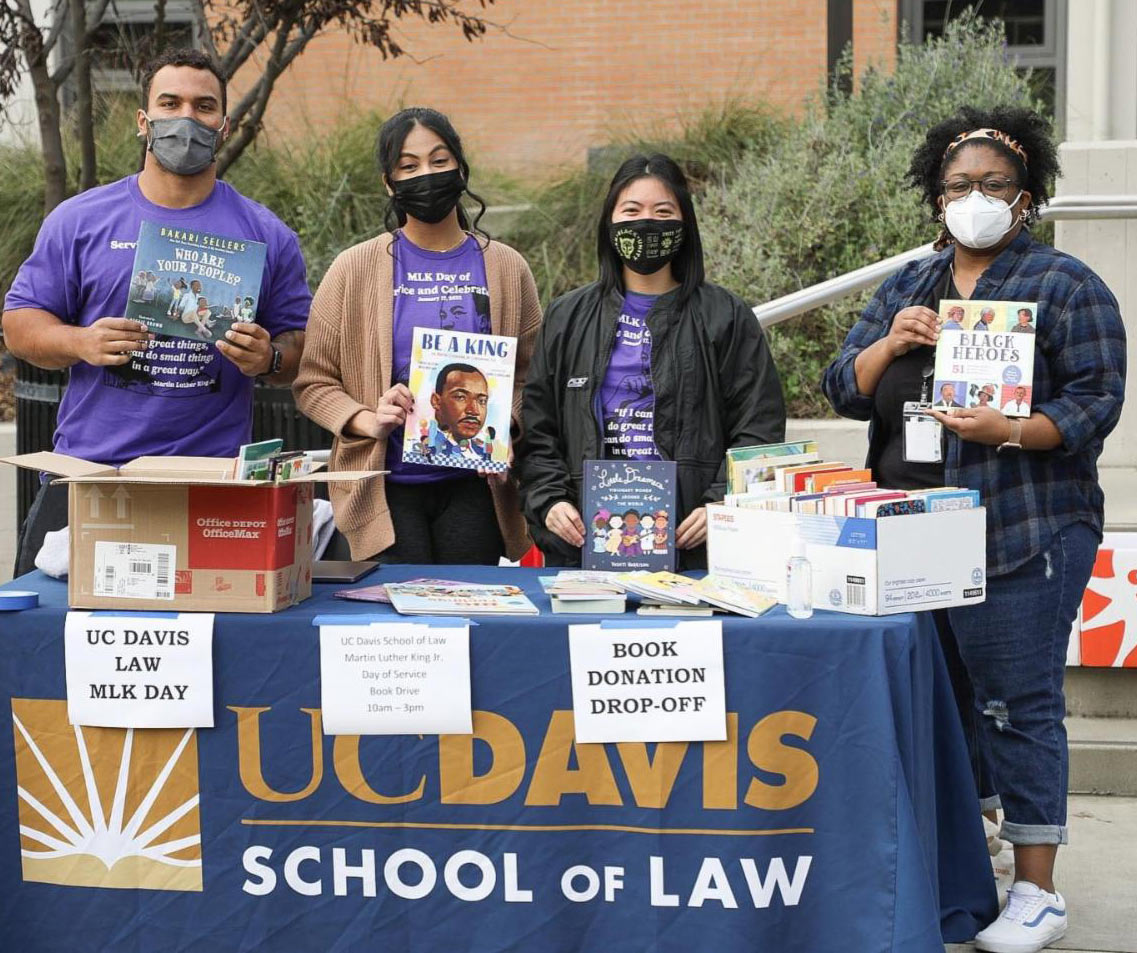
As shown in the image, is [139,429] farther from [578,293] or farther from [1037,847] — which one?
[1037,847]

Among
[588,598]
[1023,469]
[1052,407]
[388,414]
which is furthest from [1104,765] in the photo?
[388,414]

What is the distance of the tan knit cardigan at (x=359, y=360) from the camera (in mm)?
4297

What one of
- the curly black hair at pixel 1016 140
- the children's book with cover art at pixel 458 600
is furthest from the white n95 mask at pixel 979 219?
the children's book with cover art at pixel 458 600

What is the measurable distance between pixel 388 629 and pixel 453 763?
345 mm

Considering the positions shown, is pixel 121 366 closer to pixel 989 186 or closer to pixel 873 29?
pixel 989 186

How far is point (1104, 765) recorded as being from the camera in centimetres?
528

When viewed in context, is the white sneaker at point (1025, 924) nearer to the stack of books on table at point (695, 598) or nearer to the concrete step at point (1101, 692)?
the stack of books on table at point (695, 598)

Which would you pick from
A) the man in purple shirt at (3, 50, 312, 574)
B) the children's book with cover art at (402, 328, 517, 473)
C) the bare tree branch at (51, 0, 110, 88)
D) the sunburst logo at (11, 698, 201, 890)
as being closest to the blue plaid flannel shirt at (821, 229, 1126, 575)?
the children's book with cover art at (402, 328, 517, 473)

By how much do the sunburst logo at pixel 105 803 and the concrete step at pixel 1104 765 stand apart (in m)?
3.14

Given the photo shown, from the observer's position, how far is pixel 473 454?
4141mm

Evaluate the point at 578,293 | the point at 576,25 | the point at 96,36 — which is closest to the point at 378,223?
the point at 96,36

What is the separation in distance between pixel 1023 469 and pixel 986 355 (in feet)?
1.05

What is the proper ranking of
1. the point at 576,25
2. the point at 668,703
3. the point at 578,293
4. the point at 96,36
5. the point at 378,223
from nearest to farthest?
1. the point at 668,703
2. the point at 578,293
3. the point at 96,36
4. the point at 378,223
5. the point at 576,25

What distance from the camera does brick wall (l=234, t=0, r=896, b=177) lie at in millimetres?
11391
